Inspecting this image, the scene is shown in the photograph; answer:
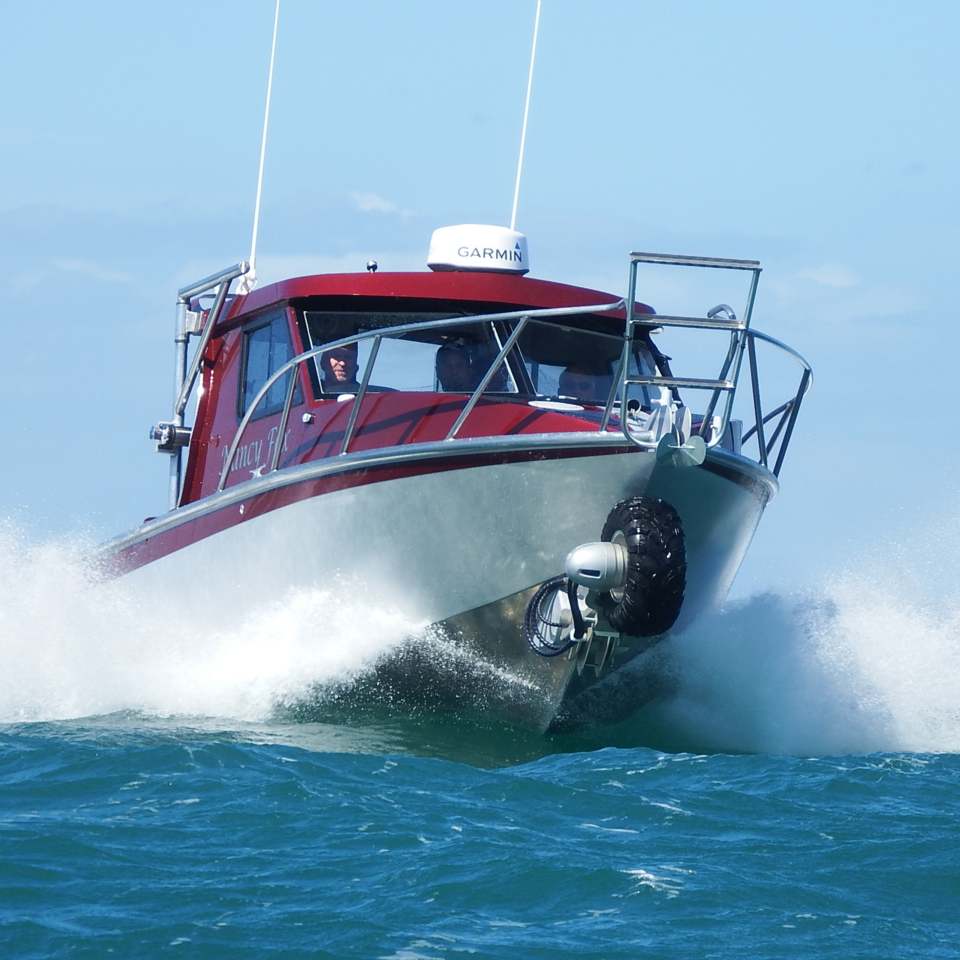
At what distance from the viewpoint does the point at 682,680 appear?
8.45 metres

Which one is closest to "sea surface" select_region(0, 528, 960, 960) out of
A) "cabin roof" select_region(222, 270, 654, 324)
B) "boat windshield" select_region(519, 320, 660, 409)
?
"boat windshield" select_region(519, 320, 660, 409)

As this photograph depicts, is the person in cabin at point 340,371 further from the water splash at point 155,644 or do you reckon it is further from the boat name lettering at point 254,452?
the water splash at point 155,644

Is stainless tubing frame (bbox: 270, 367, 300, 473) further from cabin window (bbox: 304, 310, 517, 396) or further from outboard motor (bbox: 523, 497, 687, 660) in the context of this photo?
outboard motor (bbox: 523, 497, 687, 660)

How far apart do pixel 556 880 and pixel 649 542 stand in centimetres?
219

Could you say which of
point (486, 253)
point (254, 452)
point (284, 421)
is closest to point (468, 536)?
point (284, 421)

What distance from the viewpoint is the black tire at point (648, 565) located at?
6.76 metres

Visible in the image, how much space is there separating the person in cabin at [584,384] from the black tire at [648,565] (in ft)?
4.47

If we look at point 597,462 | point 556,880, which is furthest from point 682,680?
point 556,880

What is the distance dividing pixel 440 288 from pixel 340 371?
2.28ft

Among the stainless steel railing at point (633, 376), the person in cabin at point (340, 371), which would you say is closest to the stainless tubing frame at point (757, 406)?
the stainless steel railing at point (633, 376)

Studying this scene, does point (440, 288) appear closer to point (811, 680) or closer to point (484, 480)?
point (484, 480)

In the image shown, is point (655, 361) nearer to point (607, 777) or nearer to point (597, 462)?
point (597, 462)

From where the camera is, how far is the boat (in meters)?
6.90

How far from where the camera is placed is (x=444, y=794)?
20.1 feet
